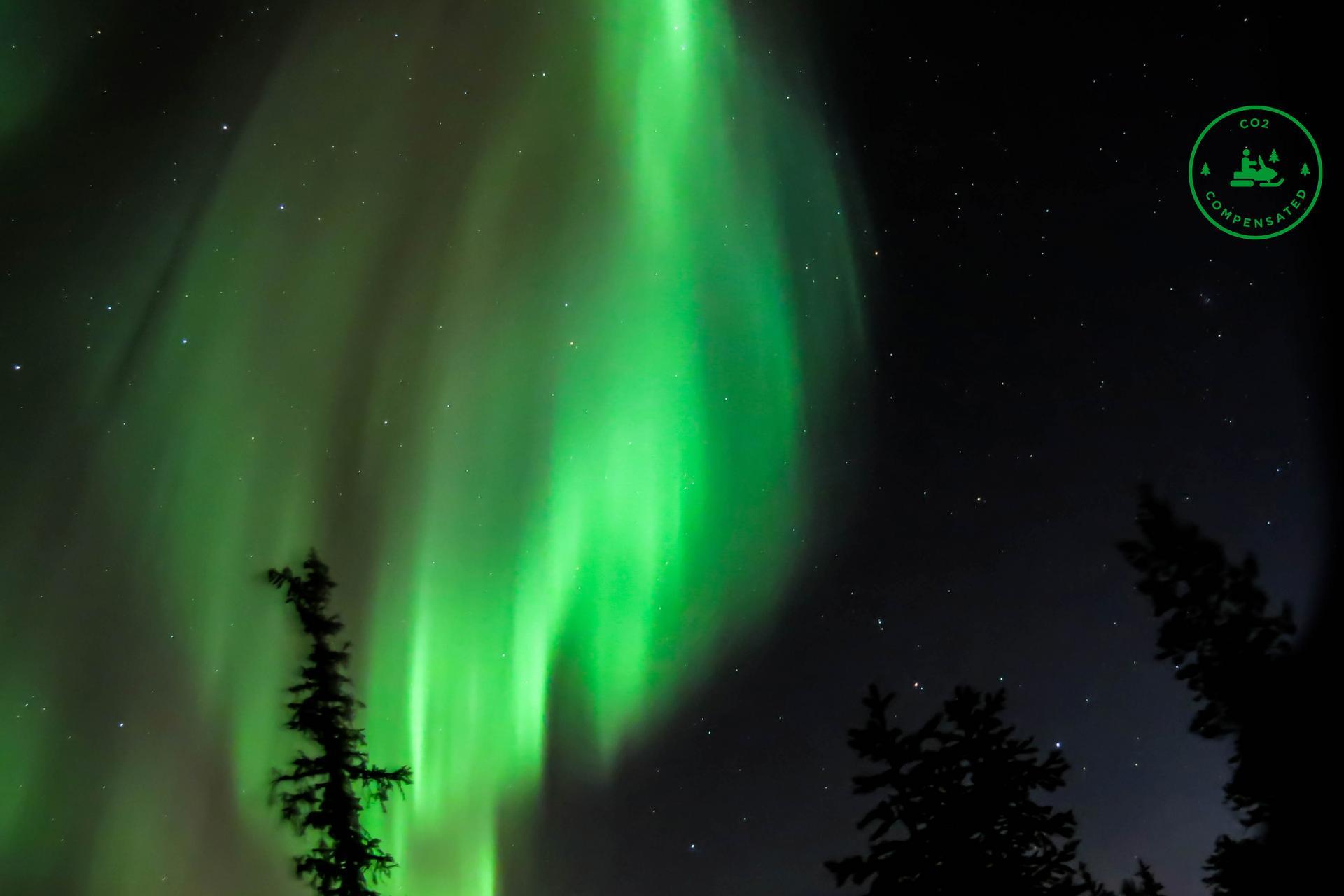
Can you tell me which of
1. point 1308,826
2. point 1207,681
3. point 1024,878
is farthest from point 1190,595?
point 1024,878

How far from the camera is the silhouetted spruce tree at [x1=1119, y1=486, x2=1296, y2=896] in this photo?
5.52 metres

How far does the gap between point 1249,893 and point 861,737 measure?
6.44ft

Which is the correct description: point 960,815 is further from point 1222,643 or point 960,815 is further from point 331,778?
point 331,778

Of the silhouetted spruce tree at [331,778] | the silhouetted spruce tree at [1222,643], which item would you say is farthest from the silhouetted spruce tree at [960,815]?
the silhouetted spruce tree at [331,778]

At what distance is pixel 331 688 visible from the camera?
1384 centimetres

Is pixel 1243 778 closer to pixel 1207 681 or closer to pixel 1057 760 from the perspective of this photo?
pixel 1207 681

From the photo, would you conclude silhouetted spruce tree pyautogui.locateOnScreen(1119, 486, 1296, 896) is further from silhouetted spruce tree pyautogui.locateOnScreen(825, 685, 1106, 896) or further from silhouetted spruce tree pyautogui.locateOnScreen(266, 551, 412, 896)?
silhouetted spruce tree pyautogui.locateOnScreen(266, 551, 412, 896)

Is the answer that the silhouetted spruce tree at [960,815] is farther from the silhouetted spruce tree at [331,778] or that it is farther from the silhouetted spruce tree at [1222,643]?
the silhouetted spruce tree at [331,778]

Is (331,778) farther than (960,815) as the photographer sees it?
Yes

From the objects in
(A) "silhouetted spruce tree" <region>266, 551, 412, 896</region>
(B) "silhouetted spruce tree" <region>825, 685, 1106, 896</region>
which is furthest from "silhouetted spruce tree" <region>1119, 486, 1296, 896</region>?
(A) "silhouetted spruce tree" <region>266, 551, 412, 896</region>

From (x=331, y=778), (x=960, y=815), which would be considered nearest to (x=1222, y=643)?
(x=960, y=815)

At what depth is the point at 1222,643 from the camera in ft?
19.3

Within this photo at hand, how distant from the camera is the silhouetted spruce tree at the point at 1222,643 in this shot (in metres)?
5.52

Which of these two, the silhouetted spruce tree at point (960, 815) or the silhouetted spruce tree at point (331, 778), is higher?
the silhouetted spruce tree at point (331, 778)
